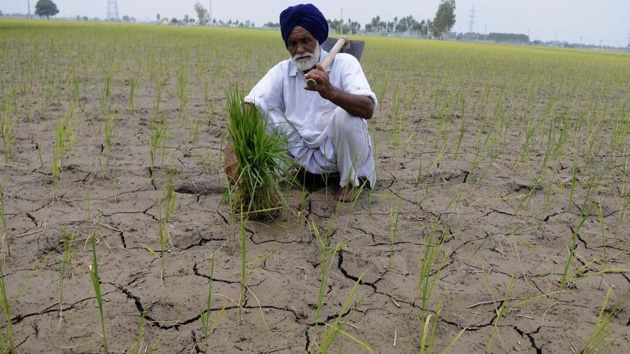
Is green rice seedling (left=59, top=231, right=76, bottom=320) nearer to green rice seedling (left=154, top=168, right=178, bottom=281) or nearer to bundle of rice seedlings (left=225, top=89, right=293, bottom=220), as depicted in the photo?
green rice seedling (left=154, top=168, right=178, bottom=281)

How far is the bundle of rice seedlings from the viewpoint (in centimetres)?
207

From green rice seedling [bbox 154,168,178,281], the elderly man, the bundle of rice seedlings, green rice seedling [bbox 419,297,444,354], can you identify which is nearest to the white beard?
the elderly man

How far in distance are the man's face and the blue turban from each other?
23mm

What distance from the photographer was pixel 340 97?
7.38 ft

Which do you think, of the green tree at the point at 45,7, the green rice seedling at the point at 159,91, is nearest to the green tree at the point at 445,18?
the green tree at the point at 45,7

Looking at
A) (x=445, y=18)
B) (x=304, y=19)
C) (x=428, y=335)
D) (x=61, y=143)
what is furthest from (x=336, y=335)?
(x=445, y=18)

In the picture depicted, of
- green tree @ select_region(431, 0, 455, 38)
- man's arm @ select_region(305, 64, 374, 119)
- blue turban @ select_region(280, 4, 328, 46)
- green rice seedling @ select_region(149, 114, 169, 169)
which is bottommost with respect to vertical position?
green rice seedling @ select_region(149, 114, 169, 169)

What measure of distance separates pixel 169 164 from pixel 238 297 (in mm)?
1428

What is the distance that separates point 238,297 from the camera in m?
1.68

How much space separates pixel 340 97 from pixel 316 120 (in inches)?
12.6

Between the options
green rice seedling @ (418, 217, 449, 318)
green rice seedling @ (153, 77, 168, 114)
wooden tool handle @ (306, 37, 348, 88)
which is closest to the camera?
green rice seedling @ (418, 217, 449, 318)

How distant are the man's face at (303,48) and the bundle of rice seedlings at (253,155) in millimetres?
379

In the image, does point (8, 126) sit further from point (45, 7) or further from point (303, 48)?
point (45, 7)

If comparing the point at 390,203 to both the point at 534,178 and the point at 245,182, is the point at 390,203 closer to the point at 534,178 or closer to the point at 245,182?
the point at 245,182
